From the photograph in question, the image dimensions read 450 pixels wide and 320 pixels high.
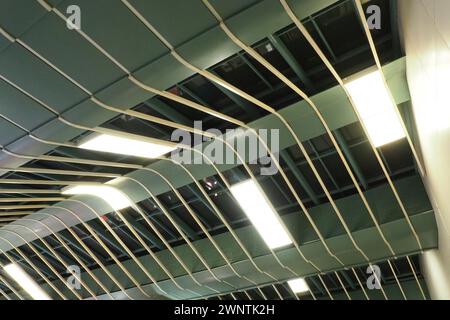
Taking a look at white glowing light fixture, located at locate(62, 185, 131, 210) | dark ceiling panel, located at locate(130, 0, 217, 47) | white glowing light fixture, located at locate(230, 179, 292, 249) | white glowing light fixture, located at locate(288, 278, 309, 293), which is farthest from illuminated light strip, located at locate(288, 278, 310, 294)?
dark ceiling panel, located at locate(130, 0, 217, 47)

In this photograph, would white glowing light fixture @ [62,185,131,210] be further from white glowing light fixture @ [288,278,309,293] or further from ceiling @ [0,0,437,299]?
white glowing light fixture @ [288,278,309,293]

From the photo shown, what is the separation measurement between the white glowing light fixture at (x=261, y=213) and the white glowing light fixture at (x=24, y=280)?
10.6 meters

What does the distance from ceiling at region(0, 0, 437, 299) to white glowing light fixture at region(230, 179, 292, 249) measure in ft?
1.18

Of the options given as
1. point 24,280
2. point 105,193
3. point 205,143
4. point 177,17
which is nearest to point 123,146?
point 205,143

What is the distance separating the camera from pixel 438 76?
446 centimetres

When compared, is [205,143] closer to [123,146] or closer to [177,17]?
[123,146]

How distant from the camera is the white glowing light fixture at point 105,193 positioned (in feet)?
35.2

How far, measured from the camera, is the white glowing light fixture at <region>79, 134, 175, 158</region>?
26.7ft

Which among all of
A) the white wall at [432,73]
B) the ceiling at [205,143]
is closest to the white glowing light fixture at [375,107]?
the ceiling at [205,143]

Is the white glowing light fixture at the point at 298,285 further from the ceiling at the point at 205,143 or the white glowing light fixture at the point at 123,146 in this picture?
the white glowing light fixture at the point at 123,146
